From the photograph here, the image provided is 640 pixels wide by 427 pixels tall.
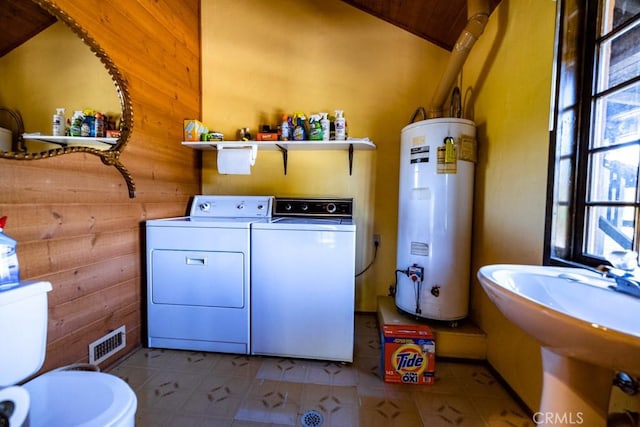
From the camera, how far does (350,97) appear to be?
7.47ft

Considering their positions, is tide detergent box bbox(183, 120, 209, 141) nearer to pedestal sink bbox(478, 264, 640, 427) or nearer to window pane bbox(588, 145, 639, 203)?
pedestal sink bbox(478, 264, 640, 427)

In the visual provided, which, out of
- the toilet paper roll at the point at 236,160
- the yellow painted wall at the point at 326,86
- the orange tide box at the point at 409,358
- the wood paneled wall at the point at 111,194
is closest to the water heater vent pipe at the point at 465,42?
the yellow painted wall at the point at 326,86

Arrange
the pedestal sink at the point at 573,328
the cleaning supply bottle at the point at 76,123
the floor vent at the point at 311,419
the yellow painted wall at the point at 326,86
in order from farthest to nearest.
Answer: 1. the yellow painted wall at the point at 326,86
2. the cleaning supply bottle at the point at 76,123
3. the floor vent at the point at 311,419
4. the pedestal sink at the point at 573,328

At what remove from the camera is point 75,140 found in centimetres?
131

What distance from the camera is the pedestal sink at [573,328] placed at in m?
0.50

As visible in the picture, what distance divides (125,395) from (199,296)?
0.91m

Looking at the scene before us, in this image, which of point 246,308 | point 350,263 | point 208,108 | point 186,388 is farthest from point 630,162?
point 208,108

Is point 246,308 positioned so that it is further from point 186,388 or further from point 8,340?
point 8,340

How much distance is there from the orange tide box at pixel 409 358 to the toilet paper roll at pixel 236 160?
154 centimetres

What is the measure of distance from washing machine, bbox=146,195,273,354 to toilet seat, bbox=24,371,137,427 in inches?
31.5

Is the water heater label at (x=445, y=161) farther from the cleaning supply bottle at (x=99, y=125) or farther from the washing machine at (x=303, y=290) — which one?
the cleaning supply bottle at (x=99, y=125)

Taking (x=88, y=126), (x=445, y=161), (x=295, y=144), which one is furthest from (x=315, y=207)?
(x=88, y=126)

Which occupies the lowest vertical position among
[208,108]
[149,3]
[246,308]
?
[246,308]

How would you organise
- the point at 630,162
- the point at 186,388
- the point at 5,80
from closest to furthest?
the point at 630,162 < the point at 5,80 < the point at 186,388
